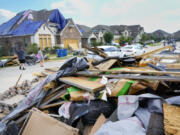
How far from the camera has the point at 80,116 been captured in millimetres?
2318

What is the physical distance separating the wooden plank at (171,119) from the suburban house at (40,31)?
842 inches

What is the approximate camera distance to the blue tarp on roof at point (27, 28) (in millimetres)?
20781

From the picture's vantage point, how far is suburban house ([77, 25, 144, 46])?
1374 inches

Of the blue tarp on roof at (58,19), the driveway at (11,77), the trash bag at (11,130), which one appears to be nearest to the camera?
the trash bag at (11,130)

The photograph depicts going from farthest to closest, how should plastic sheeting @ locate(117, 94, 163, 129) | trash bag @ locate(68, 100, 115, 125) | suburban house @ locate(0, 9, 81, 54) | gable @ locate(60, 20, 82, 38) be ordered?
gable @ locate(60, 20, 82, 38) → suburban house @ locate(0, 9, 81, 54) → trash bag @ locate(68, 100, 115, 125) → plastic sheeting @ locate(117, 94, 163, 129)

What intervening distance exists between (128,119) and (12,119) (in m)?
2.29

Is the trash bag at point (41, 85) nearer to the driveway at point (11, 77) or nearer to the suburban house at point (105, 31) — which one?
the driveway at point (11, 77)

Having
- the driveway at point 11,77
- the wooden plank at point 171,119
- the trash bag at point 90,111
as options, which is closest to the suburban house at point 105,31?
the driveway at point 11,77

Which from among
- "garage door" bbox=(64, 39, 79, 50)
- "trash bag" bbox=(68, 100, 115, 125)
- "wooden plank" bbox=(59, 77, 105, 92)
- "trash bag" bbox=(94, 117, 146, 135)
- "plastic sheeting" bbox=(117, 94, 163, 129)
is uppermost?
"garage door" bbox=(64, 39, 79, 50)

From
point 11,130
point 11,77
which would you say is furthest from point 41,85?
point 11,77

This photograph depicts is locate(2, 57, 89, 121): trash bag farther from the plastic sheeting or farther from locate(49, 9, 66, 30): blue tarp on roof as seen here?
locate(49, 9, 66, 30): blue tarp on roof

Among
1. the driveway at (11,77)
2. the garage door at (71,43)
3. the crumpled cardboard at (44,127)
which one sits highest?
the garage door at (71,43)

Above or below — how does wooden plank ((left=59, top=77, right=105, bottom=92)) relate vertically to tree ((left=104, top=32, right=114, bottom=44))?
below

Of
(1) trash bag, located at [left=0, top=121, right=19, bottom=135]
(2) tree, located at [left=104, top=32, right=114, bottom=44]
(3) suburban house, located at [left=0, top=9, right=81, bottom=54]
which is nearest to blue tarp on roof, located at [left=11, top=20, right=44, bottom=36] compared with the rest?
(3) suburban house, located at [left=0, top=9, right=81, bottom=54]
